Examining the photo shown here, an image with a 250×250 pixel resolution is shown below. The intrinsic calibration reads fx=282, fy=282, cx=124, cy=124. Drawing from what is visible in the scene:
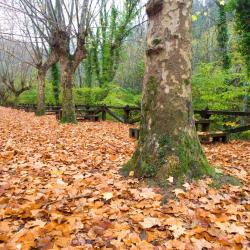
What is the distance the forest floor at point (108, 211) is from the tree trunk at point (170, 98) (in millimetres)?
362

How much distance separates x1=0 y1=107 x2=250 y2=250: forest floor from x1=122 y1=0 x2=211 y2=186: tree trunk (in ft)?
1.19

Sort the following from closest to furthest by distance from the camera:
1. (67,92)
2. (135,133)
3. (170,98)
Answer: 1. (170,98)
2. (135,133)
3. (67,92)

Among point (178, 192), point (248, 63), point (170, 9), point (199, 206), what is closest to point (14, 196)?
point (178, 192)

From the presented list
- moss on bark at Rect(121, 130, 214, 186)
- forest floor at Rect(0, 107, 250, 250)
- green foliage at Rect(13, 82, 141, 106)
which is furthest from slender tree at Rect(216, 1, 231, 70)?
moss on bark at Rect(121, 130, 214, 186)

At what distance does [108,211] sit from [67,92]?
1048 centimetres

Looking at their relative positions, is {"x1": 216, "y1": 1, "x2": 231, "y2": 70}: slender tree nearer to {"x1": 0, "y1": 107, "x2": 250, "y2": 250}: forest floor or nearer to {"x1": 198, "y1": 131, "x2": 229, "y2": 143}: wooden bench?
{"x1": 198, "y1": 131, "x2": 229, "y2": 143}: wooden bench

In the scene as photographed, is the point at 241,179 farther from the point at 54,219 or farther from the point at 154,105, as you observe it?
the point at 54,219

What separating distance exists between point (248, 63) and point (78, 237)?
10116 millimetres

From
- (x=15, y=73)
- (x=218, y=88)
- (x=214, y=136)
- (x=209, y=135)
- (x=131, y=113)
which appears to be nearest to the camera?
(x=209, y=135)

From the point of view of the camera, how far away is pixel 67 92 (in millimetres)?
13039

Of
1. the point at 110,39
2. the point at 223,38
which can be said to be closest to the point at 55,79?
A: the point at 110,39

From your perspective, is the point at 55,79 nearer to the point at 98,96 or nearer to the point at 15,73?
the point at 98,96

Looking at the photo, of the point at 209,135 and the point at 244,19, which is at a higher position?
the point at 244,19

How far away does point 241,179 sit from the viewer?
4.34 m
